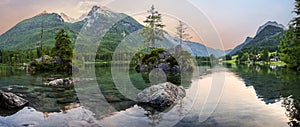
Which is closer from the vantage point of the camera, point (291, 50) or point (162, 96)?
point (162, 96)

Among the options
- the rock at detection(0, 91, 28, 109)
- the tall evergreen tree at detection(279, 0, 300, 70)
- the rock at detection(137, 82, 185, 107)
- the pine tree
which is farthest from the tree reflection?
the pine tree

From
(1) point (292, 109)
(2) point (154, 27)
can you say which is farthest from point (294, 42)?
(1) point (292, 109)

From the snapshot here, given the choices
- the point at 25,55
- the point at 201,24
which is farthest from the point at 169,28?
the point at 25,55

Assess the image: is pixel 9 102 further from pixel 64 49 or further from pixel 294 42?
pixel 294 42

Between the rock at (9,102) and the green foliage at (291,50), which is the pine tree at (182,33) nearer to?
the green foliage at (291,50)

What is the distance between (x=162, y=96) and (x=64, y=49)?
4241 centimetres

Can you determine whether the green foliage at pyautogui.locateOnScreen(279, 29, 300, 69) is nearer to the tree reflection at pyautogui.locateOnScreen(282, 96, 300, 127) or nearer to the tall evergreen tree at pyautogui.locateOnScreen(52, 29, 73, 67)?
the tree reflection at pyautogui.locateOnScreen(282, 96, 300, 127)

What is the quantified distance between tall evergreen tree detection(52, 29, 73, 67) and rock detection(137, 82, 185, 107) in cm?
4005

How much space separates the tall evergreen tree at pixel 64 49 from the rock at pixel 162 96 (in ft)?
131

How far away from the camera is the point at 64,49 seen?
52.5m

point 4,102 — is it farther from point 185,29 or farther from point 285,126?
point 185,29

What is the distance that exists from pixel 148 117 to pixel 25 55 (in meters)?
122

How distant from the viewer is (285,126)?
1009 cm

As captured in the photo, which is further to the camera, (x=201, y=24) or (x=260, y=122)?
(x=201, y=24)
